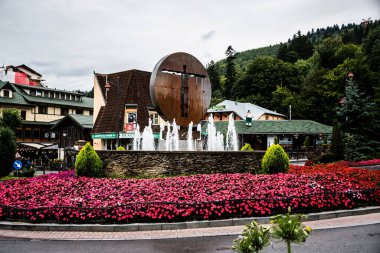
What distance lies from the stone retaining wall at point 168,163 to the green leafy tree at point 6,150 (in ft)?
26.6

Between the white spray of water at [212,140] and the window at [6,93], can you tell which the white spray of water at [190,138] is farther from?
the window at [6,93]

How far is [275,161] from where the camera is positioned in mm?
15617

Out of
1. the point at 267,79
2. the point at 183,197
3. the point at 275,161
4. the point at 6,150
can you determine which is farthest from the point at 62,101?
the point at 183,197

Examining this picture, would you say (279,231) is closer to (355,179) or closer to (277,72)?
(355,179)

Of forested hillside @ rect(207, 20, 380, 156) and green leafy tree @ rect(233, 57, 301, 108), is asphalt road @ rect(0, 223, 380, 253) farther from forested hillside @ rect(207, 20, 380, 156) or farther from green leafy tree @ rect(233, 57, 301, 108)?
green leafy tree @ rect(233, 57, 301, 108)

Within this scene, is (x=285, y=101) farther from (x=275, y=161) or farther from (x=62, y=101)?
(x=275, y=161)

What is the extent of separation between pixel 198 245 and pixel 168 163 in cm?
816

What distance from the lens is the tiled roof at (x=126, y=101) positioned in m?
43.9

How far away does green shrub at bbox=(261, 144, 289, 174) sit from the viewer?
15602 mm

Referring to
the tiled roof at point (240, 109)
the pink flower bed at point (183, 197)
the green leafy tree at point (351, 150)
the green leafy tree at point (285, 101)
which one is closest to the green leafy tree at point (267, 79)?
the green leafy tree at point (285, 101)

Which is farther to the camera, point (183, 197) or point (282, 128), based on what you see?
point (282, 128)

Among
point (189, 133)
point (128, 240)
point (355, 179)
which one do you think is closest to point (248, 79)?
point (189, 133)

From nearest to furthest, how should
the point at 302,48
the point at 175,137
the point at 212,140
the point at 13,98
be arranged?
1. the point at 175,137
2. the point at 212,140
3. the point at 13,98
4. the point at 302,48

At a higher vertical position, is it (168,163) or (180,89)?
(180,89)
